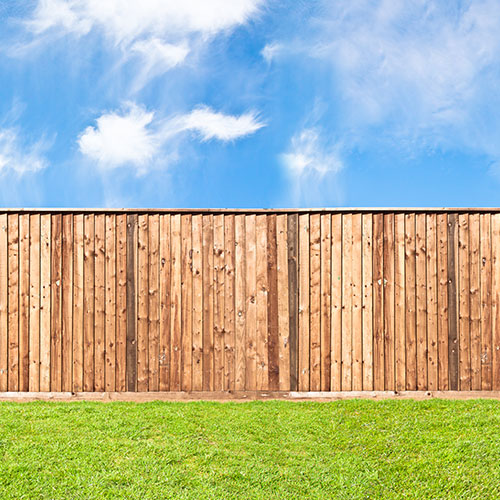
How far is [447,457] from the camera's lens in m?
3.46

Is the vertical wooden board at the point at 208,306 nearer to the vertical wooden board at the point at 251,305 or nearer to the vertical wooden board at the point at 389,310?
the vertical wooden board at the point at 251,305

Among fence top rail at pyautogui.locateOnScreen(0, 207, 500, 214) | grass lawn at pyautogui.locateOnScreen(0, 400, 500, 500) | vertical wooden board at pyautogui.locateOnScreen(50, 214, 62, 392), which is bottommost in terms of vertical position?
grass lawn at pyautogui.locateOnScreen(0, 400, 500, 500)

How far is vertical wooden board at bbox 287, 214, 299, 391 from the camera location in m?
5.30

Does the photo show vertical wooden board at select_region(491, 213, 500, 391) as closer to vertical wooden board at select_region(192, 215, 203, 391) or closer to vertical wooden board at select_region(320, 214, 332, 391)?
vertical wooden board at select_region(320, 214, 332, 391)

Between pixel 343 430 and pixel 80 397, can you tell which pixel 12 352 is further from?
pixel 343 430

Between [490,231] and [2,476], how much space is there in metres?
5.94

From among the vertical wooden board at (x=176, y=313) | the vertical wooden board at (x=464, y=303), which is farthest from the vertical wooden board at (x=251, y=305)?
the vertical wooden board at (x=464, y=303)

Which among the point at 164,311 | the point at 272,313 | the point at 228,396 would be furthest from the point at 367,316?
the point at 164,311

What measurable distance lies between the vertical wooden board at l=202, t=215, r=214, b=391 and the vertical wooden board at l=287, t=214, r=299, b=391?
989 mm

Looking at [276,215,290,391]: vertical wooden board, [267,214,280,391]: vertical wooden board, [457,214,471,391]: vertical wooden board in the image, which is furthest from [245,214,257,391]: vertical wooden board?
[457,214,471,391]: vertical wooden board

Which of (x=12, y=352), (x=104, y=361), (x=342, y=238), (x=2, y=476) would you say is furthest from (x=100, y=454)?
(x=342, y=238)

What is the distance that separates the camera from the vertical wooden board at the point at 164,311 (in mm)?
5285

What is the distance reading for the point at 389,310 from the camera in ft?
17.7

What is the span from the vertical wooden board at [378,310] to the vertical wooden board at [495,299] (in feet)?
4.88
